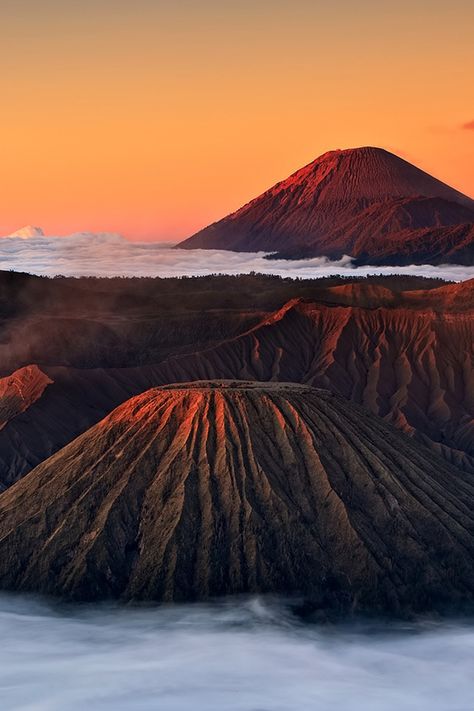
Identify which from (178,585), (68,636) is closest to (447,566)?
(178,585)

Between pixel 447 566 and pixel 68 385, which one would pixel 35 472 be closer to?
pixel 447 566

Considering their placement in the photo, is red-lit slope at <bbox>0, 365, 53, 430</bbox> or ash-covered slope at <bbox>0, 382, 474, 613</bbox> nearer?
ash-covered slope at <bbox>0, 382, 474, 613</bbox>

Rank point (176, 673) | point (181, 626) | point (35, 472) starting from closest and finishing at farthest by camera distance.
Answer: point (176, 673) < point (181, 626) < point (35, 472)

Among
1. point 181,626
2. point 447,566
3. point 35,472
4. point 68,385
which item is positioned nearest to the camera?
point 181,626

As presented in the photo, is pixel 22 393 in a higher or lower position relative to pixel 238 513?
lower

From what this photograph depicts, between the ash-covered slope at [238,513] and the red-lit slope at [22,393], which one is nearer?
the ash-covered slope at [238,513]

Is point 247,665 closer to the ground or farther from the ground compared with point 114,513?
closer to the ground

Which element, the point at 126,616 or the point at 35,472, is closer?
the point at 126,616

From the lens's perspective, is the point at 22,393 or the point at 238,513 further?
the point at 22,393
